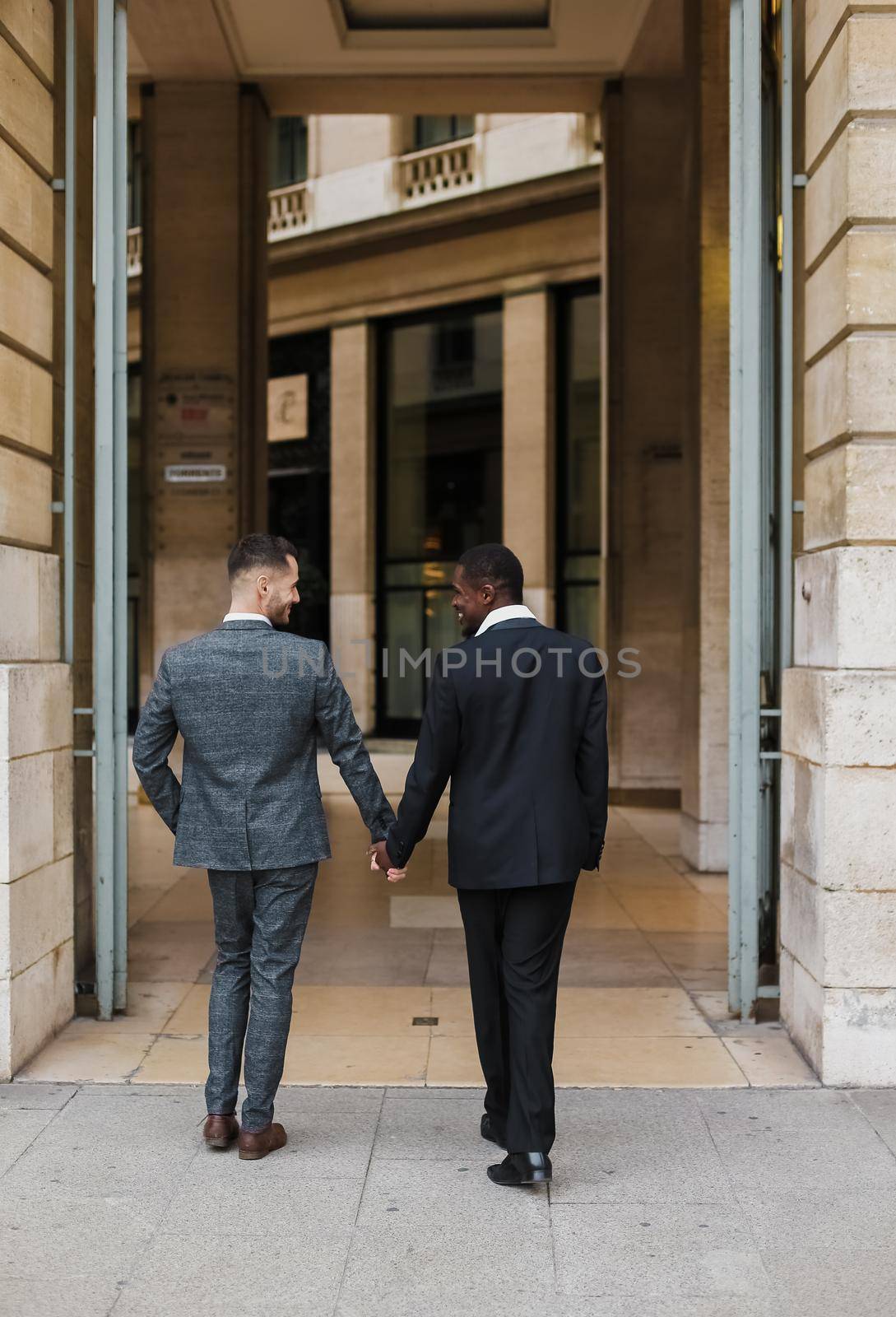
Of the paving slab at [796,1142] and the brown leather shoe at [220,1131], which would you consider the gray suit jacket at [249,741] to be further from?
the paving slab at [796,1142]

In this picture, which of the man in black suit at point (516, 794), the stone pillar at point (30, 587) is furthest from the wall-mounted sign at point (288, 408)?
the man in black suit at point (516, 794)

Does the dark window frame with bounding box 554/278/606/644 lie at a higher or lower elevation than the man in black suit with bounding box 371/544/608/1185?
higher

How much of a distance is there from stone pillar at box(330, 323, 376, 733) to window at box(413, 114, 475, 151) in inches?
123

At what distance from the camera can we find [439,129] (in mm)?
22250

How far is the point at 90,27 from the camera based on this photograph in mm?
6883

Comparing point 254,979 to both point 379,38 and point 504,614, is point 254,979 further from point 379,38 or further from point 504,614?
point 379,38

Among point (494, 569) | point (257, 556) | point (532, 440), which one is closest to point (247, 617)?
point (257, 556)

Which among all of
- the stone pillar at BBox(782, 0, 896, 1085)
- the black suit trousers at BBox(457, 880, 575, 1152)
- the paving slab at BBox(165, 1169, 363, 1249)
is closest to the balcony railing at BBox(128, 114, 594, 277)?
the stone pillar at BBox(782, 0, 896, 1085)

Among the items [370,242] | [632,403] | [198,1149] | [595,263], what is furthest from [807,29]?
[370,242]

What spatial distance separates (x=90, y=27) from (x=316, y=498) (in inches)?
673

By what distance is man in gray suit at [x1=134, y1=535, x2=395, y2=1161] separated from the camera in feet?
14.7

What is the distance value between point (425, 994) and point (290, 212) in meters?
19.3

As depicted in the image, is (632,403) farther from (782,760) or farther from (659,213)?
(782,760)

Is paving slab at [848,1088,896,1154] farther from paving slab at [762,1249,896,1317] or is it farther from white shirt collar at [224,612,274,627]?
white shirt collar at [224,612,274,627]
